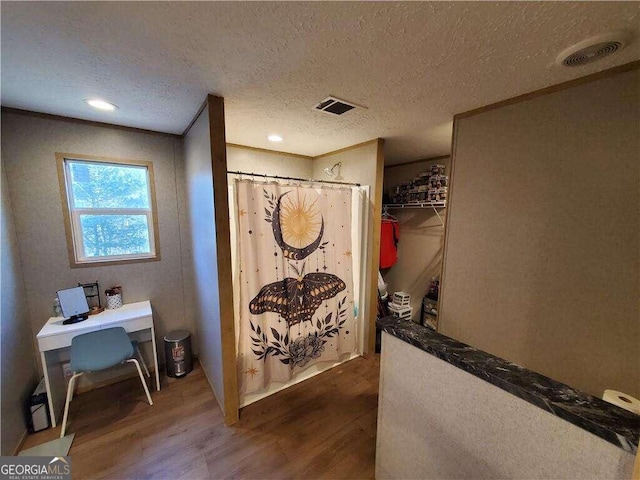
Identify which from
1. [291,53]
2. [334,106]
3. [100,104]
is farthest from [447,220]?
[100,104]

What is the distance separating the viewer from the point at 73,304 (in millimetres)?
1853

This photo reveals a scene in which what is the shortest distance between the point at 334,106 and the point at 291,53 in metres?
0.58

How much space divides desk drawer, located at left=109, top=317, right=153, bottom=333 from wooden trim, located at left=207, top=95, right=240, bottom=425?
0.82 meters

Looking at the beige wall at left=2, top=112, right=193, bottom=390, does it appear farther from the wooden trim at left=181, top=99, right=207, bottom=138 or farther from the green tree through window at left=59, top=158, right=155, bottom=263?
the wooden trim at left=181, top=99, right=207, bottom=138

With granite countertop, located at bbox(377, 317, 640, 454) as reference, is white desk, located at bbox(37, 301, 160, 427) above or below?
below

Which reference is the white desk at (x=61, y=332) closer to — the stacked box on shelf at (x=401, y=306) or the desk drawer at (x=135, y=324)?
the desk drawer at (x=135, y=324)

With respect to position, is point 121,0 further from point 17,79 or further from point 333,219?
point 333,219

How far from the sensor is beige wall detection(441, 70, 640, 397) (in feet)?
3.77

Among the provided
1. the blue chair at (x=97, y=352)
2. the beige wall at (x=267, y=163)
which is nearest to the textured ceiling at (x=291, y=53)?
the beige wall at (x=267, y=163)

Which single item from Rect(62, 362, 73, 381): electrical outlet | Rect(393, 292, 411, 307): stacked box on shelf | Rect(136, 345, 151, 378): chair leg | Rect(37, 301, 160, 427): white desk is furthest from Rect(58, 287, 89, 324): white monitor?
Rect(393, 292, 411, 307): stacked box on shelf

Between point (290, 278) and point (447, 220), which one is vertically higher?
point (447, 220)

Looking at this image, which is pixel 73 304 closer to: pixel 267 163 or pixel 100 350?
pixel 100 350

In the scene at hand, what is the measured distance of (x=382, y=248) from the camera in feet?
10.2

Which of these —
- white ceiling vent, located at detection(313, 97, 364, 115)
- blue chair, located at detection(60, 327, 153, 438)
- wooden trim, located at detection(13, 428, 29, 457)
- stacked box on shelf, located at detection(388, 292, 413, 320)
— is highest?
white ceiling vent, located at detection(313, 97, 364, 115)
